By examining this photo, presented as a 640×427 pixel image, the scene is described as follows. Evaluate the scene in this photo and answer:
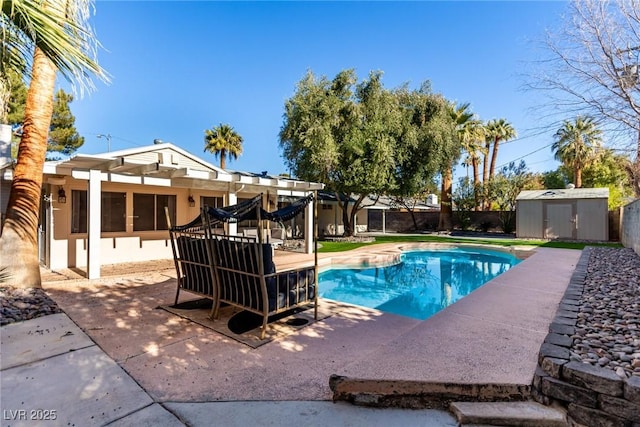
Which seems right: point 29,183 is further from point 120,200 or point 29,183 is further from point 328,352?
point 328,352

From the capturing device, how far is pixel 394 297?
8367 millimetres

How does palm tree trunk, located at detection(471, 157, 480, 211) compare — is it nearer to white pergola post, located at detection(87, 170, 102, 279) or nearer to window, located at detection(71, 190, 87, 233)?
white pergola post, located at detection(87, 170, 102, 279)

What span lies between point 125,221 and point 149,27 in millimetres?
6951

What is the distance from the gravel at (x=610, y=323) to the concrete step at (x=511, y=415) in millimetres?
604

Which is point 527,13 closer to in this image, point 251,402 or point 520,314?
point 520,314

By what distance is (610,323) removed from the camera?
390cm

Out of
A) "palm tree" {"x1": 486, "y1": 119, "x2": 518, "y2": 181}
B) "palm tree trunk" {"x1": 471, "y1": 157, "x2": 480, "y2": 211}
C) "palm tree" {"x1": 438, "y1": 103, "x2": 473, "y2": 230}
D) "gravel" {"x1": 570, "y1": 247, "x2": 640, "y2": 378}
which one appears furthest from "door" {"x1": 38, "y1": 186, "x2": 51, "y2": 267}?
"palm tree" {"x1": 486, "y1": 119, "x2": 518, "y2": 181}

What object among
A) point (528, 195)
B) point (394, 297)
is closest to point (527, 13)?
point (394, 297)

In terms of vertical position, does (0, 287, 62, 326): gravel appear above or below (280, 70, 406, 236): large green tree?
below

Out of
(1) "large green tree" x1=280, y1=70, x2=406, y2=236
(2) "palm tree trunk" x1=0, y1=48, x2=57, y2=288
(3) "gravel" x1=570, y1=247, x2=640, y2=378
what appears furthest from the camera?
(1) "large green tree" x1=280, y1=70, x2=406, y2=236

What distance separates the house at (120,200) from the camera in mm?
7465

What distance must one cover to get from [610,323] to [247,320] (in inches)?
196

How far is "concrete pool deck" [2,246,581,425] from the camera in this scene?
9.53 ft

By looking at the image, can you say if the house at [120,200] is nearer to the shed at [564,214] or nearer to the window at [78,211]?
the window at [78,211]
